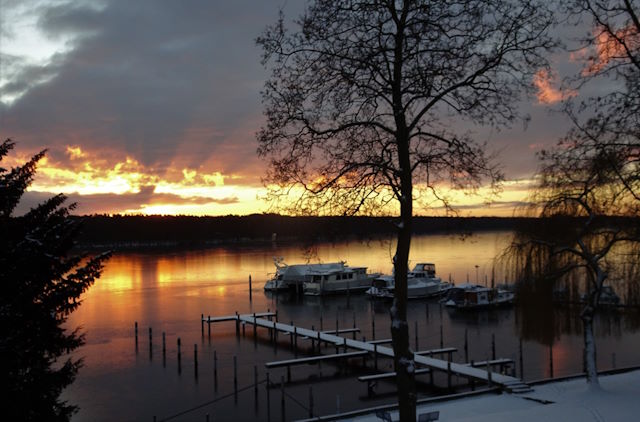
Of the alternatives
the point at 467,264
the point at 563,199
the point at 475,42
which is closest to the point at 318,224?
the point at 475,42

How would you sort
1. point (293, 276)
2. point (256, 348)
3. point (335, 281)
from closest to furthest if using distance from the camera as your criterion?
point (256, 348), point (335, 281), point (293, 276)

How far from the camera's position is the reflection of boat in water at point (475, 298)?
59.4 meters

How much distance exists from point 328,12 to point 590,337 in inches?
585

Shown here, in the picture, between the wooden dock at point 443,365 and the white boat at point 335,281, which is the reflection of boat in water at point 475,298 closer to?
the white boat at point 335,281

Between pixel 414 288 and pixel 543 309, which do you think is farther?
pixel 414 288

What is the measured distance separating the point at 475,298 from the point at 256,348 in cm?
2608

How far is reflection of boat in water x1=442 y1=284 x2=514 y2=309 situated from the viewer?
59.4 meters

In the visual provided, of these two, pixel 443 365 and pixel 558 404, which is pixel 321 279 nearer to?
pixel 443 365

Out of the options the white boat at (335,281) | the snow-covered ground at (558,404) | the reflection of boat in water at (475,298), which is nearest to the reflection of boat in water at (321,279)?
the white boat at (335,281)

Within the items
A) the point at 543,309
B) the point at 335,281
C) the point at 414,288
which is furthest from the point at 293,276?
the point at 543,309

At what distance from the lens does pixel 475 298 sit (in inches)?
2338

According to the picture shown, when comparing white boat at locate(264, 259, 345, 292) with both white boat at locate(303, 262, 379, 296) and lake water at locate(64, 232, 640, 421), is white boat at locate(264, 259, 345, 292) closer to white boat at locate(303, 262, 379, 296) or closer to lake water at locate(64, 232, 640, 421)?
white boat at locate(303, 262, 379, 296)

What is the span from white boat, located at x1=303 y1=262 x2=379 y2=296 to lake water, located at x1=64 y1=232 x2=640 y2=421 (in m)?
2.62

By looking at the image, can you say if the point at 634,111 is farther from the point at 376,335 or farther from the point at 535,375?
the point at 376,335
